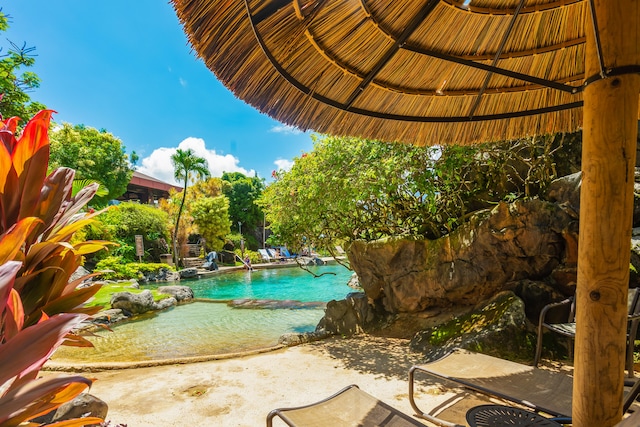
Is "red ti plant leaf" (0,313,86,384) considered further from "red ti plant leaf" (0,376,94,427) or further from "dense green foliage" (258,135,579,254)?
"dense green foliage" (258,135,579,254)

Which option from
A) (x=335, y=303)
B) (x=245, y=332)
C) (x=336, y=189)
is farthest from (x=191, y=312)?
(x=336, y=189)

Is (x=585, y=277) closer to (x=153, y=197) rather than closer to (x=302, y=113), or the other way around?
(x=302, y=113)

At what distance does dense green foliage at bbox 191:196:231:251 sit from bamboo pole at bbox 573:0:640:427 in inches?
943

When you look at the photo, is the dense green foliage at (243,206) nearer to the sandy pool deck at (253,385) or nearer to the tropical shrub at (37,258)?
the sandy pool deck at (253,385)

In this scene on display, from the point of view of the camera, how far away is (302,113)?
7.45 ft

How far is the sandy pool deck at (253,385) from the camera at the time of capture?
110 inches

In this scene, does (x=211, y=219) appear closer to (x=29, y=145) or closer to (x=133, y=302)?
(x=133, y=302)

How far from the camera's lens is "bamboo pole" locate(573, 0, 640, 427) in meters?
1.25

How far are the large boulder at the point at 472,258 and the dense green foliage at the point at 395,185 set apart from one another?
1.38ft

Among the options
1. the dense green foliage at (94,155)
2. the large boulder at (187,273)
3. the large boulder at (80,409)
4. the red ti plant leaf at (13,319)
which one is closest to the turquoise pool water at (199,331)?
the large boulder at (80,409)

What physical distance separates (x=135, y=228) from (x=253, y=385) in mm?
19331

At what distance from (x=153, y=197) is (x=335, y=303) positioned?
30.1 meters

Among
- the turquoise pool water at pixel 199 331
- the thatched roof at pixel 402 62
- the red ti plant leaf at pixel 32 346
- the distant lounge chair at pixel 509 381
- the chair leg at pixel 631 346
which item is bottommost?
A: the turquoise pool water at pixel 199 331

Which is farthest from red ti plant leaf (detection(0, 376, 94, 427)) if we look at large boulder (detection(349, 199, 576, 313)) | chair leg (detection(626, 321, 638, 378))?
large boulder (detection(349, 199, 576, 313))
